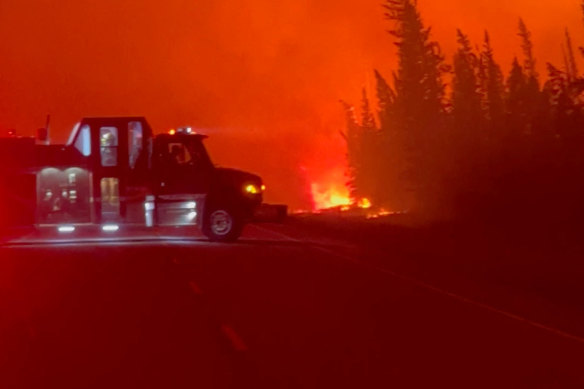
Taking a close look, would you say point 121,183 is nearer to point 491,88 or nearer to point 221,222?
point 221,222

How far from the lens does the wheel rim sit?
120ft

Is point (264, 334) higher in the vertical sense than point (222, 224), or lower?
lower

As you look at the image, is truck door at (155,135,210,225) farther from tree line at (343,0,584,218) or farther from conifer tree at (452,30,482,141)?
conifer tree at (452,30,482,141)

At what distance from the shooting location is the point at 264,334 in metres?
15.4

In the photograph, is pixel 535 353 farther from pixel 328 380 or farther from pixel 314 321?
pixel 314 321

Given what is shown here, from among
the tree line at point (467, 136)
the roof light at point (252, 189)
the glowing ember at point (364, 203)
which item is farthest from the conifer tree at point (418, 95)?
the roof light at point (252, 189)

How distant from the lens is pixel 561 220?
43688 mm

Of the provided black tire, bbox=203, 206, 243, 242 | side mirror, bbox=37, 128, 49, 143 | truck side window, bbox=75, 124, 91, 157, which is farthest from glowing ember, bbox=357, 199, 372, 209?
black tire, bbox=203, 206, 243, 242

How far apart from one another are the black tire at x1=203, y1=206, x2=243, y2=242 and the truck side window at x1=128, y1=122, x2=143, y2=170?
3018 millimetres

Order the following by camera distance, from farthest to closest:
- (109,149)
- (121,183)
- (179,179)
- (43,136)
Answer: (43,136)
(109,149)
(121,183)
(179,179)

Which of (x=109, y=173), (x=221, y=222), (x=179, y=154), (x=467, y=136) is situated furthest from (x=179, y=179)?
(x=467, y=136)

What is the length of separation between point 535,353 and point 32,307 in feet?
30.3

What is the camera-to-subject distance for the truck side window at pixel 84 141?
38.0 metres

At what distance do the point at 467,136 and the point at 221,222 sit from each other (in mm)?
41063
